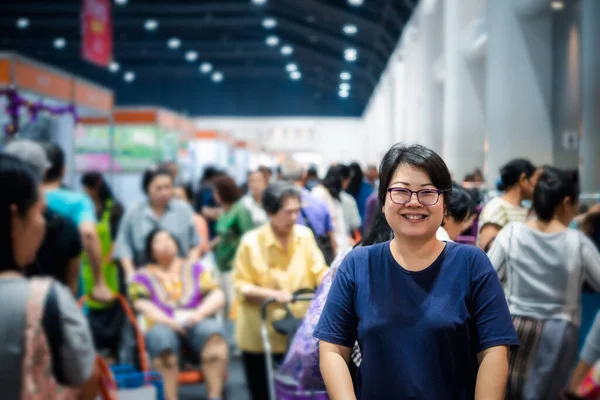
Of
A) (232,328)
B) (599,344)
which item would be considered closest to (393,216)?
(599,344)

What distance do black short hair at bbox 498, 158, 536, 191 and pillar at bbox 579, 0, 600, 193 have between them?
4.26 ft

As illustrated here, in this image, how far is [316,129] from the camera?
3569cm

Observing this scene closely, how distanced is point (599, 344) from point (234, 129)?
3340cm

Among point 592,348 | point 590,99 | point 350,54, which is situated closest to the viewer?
point 592,348

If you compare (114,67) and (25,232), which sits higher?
(114,67)

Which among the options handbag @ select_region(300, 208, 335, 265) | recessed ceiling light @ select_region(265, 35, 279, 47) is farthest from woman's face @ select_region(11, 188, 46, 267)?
recessed ceiling light @ select_region(265, 35, 279, 47)

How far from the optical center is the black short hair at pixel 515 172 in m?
4.83

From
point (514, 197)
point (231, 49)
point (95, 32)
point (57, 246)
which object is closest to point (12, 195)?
point (57, 246)

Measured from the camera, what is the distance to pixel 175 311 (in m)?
5.89

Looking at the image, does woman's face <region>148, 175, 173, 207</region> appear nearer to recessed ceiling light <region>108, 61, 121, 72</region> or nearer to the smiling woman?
the smiling woman

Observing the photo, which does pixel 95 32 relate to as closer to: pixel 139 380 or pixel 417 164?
pixel 139 380

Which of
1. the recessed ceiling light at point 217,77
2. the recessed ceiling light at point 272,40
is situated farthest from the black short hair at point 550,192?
the recessed ceiling light at point 217,77

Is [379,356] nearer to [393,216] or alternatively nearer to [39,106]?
[393,216]

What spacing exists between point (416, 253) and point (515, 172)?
276cm
